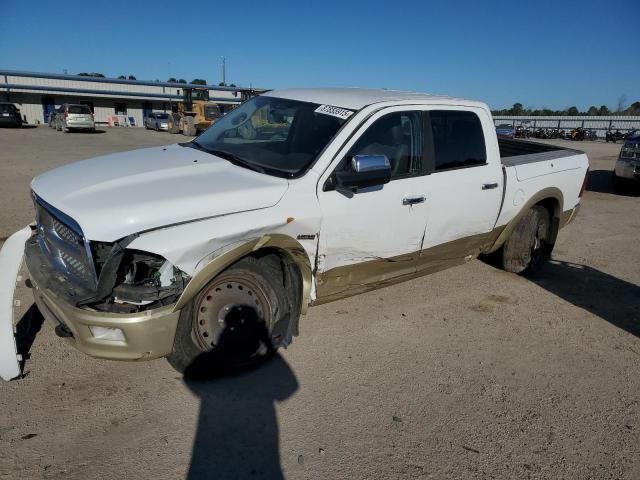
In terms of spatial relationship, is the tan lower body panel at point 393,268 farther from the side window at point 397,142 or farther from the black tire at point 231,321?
the side window at point 397,142

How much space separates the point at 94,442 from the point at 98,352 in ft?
1.62

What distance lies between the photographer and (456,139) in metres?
4.25

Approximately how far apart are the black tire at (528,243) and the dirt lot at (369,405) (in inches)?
36.9

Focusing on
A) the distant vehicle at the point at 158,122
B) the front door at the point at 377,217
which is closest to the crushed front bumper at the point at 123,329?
the front door at the point at 377,217

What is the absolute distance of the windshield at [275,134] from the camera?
11.4 ft

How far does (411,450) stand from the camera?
2676mm

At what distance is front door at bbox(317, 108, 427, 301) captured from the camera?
3.39m

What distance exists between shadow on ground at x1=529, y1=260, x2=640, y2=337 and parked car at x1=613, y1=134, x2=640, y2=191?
6.64m

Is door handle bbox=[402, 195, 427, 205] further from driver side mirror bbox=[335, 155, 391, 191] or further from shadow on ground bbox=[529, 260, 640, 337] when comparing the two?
shadow on ground bbox=[529, 260, 640, 337]

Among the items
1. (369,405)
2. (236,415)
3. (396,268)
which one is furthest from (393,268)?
(236,415)

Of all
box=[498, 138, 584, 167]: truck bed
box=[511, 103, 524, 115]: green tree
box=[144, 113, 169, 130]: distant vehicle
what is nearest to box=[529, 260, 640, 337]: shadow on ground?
box=[498, 138, 584, 167]: truck bed

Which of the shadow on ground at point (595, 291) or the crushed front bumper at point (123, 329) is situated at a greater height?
the crushed front bumper at point (123, 329)

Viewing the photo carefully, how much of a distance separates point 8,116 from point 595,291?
35216 millimetres

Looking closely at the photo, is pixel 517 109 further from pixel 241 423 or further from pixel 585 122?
pixel 241 423
